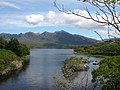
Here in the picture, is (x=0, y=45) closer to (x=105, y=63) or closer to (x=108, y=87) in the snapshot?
(x=105, y=63)

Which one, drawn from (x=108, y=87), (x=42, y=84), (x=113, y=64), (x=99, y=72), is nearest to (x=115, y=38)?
(x=108, y=87)

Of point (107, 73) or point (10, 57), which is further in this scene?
point (10, 57)

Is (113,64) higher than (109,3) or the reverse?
the reverse

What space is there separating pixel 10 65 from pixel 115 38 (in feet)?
297

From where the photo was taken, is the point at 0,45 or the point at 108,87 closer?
the point at 108,87

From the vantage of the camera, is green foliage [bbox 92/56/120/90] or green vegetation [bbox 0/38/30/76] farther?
green vegetation [bbox 0/38/30/76]

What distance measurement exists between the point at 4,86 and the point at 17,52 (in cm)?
7092

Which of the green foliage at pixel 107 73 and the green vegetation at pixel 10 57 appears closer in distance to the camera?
the green foliage at pixel 107 73

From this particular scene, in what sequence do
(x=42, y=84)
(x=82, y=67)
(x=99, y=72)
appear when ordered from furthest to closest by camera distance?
(x=82, y=67), (x=42, y=84), (x=99, y=72)

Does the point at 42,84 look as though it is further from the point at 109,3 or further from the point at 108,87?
the point at 109,3

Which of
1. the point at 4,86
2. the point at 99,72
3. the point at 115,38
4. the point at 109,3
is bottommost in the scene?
the point at 4,86

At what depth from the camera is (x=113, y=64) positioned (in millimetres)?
55562

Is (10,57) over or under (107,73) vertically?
under

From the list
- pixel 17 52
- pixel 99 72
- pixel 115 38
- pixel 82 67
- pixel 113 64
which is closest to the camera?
pixel 115 38
